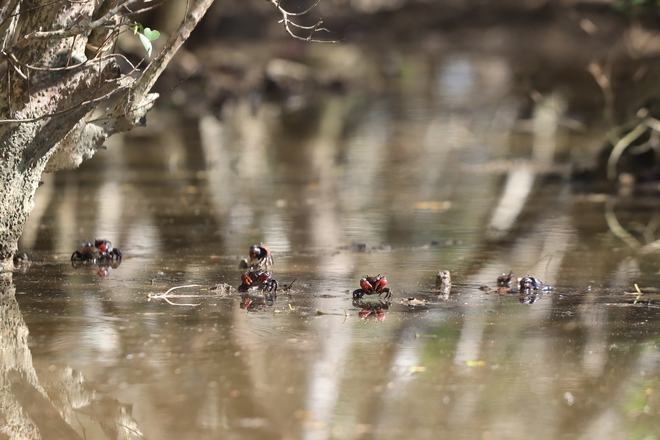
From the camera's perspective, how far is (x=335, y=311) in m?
5.26

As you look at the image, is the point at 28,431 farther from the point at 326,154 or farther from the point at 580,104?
the point at 580,104

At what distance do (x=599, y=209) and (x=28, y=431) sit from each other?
5733mm

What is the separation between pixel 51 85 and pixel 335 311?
78.7 inches

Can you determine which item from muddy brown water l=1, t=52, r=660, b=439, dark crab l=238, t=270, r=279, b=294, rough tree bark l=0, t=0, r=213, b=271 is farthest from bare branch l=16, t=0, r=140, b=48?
dark crab l=238, t=270, r=279, b=294

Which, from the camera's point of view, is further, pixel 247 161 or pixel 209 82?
pixel 209 82

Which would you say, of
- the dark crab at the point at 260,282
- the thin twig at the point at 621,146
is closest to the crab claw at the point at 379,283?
the dark crab at the point at 260,282

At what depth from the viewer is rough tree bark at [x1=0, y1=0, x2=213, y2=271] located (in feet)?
18.6

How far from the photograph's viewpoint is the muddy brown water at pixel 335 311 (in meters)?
3.90

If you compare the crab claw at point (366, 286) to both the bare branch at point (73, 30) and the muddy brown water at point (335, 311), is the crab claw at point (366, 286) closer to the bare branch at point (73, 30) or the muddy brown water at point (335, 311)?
the muddy brown water at point (335, 311)

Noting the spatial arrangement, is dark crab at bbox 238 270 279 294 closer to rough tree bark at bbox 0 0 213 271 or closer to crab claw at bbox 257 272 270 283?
crab claw at bbox 257 272 270 283

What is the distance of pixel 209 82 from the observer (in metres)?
18.2

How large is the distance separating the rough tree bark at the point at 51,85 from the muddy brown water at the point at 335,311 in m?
0.61

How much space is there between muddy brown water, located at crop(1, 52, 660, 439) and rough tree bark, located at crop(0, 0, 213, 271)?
0.61 meters

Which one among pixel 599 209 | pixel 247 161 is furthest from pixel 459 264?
pixel 247 161
